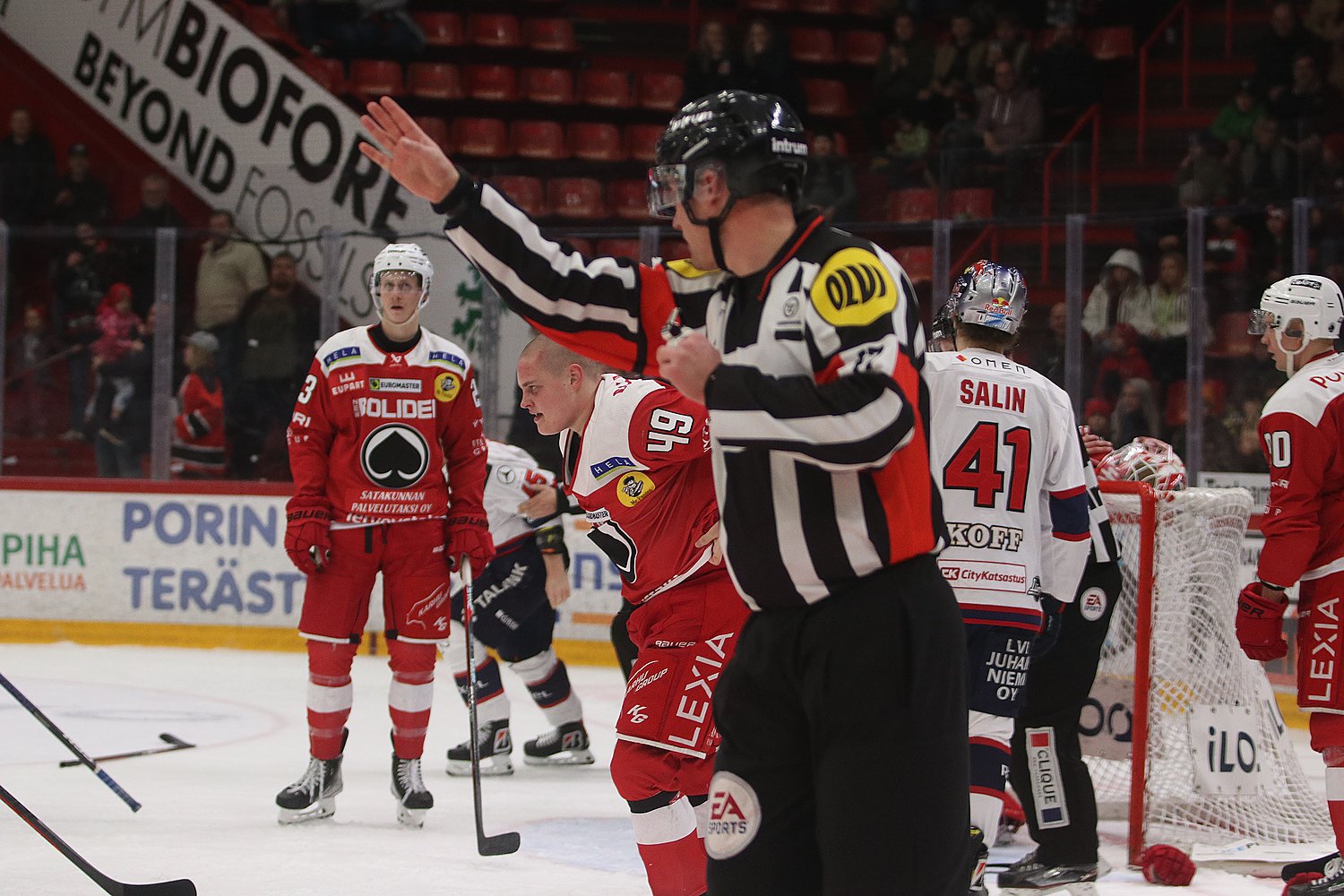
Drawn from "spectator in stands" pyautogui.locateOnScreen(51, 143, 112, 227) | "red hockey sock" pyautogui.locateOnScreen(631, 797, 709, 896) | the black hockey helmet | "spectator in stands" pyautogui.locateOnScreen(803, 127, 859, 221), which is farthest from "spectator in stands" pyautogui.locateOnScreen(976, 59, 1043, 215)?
the black hockey helmet

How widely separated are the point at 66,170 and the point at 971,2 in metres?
6.88

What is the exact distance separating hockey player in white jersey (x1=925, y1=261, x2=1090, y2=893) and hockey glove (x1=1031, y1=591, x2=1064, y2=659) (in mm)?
151

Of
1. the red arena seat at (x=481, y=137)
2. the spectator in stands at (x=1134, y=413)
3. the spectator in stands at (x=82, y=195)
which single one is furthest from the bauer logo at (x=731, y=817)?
the red arena seat at (x=481, y=137)

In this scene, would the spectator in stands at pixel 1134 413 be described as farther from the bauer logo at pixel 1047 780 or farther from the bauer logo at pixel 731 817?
the bauer logo at pixel 731 817

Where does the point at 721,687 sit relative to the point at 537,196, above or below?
below

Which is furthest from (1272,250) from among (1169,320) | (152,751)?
(152,751)

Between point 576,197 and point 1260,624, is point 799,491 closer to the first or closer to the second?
point 1260,624

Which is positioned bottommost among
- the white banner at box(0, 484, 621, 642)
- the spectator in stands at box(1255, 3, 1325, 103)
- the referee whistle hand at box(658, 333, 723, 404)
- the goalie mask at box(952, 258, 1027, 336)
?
the white banner at box(0, 484, 621, 642)

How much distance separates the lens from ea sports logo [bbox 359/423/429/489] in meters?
4.77

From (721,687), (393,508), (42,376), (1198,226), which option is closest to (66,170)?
(42,376)

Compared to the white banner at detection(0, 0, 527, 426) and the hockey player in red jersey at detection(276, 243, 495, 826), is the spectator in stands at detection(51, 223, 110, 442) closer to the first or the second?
the white banner at detection(0, 0, 527, 426)

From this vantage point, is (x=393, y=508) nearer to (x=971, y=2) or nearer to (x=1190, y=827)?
(x=1190, y=827)

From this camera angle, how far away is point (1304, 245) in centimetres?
710

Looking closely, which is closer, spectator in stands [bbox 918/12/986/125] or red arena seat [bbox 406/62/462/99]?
spectator in stands [bbox 918/12/986/125]
